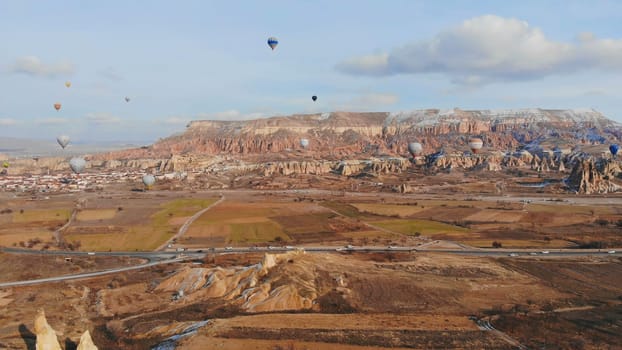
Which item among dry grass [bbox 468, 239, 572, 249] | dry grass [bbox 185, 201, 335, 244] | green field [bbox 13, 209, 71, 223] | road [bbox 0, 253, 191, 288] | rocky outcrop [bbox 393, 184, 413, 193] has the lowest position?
rocky outcrop [bbox 393, 184, 413, 193]

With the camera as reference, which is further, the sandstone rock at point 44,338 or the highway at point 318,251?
the highway at point 318,251

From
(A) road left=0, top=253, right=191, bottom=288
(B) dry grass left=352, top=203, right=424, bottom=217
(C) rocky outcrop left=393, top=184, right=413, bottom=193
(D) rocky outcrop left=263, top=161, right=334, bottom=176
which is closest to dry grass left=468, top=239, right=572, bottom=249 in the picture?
(B) dry grass left=352, top=203, right=424, bottom=217

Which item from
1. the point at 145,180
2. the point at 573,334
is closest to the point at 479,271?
the point at 573,334

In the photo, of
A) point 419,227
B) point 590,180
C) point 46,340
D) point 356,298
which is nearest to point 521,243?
point 419,227

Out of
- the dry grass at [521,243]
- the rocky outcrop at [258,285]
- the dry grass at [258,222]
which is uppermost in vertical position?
the rocky outcrop at [258,285]

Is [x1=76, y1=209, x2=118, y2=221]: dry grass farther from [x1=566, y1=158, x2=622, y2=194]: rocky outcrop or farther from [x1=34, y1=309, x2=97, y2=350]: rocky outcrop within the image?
[x1=566, y1=158, x2=622, y2=194]: rocky outcrop

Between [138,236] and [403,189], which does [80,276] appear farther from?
[403,189]

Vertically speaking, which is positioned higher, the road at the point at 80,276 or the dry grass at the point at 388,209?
the road at the point at 80,276

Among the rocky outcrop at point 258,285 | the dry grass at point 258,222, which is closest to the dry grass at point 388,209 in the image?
the dry grass at point 258,222

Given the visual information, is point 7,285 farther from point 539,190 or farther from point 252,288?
point 539,190

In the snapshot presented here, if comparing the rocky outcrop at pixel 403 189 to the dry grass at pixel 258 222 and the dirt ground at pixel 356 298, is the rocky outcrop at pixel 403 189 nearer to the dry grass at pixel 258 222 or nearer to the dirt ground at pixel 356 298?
the dry grass at pixel 258 222

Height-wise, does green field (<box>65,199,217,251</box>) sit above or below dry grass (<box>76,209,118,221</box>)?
below
